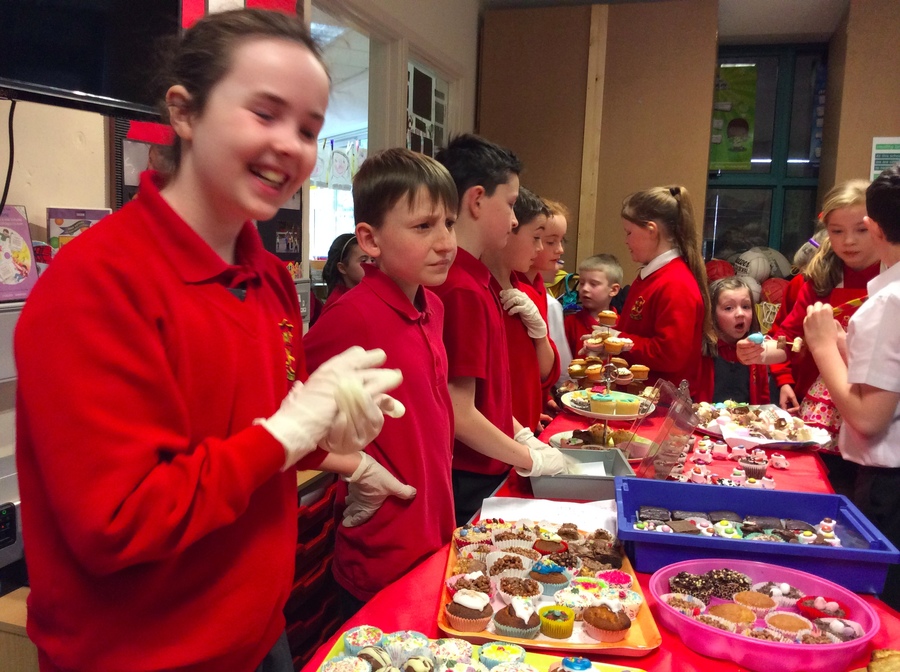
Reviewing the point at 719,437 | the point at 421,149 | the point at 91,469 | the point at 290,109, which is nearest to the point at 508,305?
the point at 719,437

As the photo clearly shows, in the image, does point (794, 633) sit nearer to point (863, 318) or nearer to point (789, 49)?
point (863, 318)

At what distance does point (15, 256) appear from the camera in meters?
1.82

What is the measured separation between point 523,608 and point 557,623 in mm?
70

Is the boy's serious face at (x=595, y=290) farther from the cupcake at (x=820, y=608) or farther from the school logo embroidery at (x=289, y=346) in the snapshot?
the school logo embroidery at (x=289, y=346)

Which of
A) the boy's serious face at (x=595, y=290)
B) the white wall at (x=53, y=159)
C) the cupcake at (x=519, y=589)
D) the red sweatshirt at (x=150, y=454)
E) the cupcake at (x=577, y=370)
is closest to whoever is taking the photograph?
the red sweatshirt at (x=150, y=454)

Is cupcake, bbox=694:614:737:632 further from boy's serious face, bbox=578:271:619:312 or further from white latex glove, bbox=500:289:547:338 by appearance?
boy's serious face, bbox=578:271:619:312

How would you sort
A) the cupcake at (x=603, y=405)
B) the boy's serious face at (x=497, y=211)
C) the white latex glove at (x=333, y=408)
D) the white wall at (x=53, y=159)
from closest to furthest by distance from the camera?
the white latex glove at (x=333, y=408), the white wall at (x=53, y=159), the boy's serious face at (x=497, y=211), the cupcake at (x=603, y=405)

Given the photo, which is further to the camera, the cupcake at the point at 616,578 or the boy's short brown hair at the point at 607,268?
the boy's short brown hair at the point at 607,268

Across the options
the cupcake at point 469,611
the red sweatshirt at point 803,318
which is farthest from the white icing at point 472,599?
the red sweatshirt at point 803,318

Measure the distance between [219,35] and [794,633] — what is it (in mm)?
1287

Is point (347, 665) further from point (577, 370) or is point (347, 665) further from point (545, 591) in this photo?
point (577, 370)

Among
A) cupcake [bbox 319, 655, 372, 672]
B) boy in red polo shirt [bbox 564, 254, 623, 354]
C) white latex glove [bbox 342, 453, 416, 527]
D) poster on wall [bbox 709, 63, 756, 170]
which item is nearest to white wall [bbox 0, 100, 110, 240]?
white latex glove [bbox 342, 453, 416, 527]

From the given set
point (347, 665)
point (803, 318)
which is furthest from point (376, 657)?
point (803, 318)

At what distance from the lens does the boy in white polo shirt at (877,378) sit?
1.83 m
